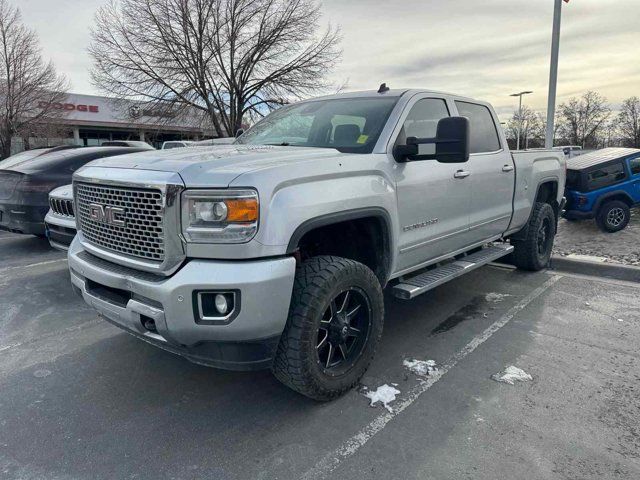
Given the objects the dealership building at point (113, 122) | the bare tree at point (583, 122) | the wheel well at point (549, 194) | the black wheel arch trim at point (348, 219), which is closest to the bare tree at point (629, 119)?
the bare tree at point (583, 122)

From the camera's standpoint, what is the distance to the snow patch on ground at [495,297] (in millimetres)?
5062

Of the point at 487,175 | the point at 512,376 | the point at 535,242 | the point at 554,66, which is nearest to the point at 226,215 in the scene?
the point at 512,376

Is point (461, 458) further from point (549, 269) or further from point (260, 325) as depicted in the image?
point (549, 269)

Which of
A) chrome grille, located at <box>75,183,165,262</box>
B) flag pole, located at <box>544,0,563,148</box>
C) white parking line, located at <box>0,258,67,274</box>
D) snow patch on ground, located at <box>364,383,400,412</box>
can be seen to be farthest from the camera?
flag pole, located at <box>544,0,563,148</box>

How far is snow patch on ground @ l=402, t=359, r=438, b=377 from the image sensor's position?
345 cm

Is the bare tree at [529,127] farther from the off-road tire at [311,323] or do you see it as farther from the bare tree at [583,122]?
the off-road tire at [311,323]

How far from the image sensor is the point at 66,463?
8.16 feet

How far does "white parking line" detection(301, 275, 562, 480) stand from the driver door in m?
0.79

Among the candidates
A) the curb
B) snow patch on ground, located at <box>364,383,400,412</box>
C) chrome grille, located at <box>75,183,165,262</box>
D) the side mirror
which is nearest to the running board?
snow patch on ground, located at <box>364,383,400,412</box>

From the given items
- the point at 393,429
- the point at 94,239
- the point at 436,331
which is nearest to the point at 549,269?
the point at 436,331

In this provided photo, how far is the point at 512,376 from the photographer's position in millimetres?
3371

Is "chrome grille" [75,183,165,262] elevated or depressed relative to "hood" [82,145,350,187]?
depressed

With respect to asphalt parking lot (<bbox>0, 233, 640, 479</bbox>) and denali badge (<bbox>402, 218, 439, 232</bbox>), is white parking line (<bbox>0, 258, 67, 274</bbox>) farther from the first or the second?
denali badge (<bbox>402, 218, 439, 232</bbox>)

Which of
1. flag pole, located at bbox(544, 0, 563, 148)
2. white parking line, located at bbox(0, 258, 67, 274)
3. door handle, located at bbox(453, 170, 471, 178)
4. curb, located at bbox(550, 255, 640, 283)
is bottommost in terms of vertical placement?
curb, located at bbox(550, 255, 640, 283)
